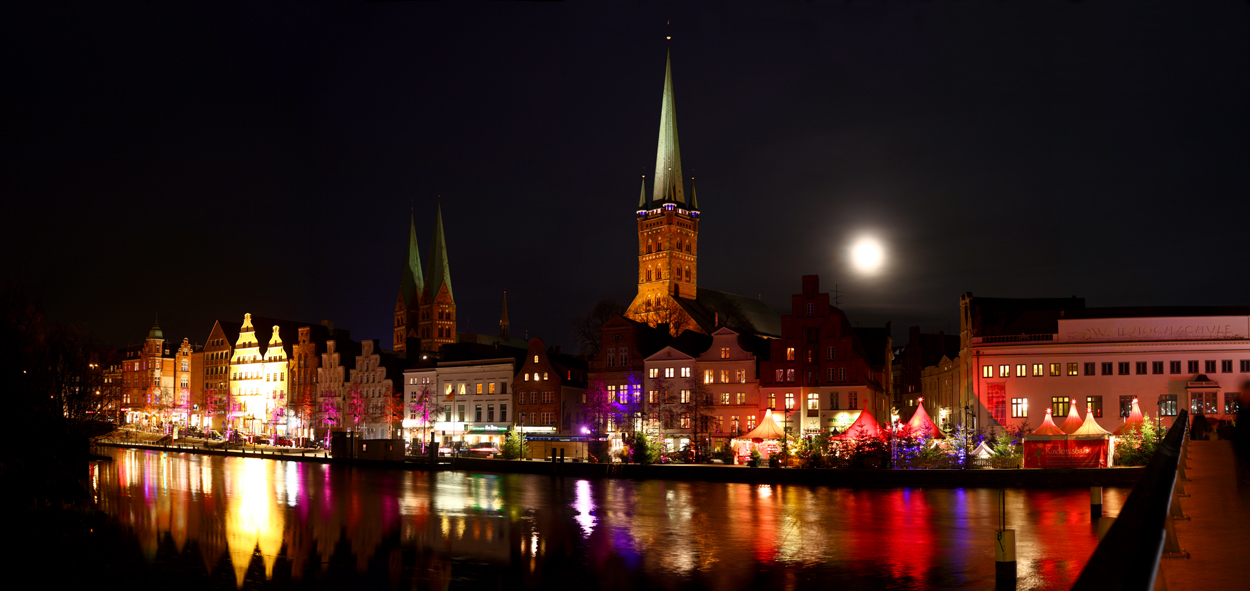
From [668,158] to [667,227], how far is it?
1248 centimetres

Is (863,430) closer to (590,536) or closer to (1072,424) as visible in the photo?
(1072,424)

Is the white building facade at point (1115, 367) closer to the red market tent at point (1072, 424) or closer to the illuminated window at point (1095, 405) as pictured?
the illuminated window at point (1095, 405)

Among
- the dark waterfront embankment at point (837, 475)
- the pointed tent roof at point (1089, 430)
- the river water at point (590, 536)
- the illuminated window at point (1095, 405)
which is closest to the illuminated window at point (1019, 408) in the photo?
the illuminated window at point (1095, 405)

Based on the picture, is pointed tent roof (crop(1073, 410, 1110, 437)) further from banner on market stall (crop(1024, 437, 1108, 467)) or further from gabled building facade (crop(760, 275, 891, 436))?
gabled building facade (crop(760, 275, 891, 436))

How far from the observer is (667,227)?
177 meters

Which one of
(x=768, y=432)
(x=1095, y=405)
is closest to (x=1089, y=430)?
(x=1095, y=405)

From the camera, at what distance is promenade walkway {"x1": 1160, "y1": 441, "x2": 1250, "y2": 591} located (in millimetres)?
13805

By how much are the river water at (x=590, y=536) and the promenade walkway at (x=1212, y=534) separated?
11.8 ft

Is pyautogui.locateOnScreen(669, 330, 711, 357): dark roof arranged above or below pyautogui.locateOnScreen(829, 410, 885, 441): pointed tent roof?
above

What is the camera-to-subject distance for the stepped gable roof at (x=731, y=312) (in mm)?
139250

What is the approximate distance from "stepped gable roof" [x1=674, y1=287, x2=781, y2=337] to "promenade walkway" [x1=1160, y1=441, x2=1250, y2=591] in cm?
11135

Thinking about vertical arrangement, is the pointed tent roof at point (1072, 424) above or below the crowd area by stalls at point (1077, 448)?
above

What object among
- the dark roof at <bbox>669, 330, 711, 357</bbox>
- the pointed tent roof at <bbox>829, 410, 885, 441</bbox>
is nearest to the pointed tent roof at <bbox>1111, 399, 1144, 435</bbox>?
the pointed tent roof at <bbox>829, 410, 885, 441</bbox>

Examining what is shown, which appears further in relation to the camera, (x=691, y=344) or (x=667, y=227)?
(x=667, y=227)
